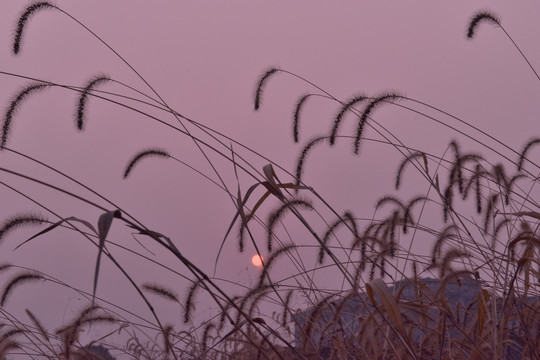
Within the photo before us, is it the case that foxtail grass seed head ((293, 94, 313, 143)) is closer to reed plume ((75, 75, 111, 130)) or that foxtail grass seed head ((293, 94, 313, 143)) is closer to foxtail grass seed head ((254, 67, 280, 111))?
foxtail grass seed head ((254, 67, 280, 111))

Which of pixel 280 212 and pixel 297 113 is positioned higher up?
pixel 297 113

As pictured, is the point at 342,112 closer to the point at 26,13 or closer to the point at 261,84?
the point at 261,84

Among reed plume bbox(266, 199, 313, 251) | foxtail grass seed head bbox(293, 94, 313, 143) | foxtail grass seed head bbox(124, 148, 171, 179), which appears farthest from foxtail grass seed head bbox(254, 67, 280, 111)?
reed plume bbox(266, 199, 313, 251)

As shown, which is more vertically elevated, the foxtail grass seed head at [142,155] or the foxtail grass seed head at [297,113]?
the foxtail grass seed head at [297,113]

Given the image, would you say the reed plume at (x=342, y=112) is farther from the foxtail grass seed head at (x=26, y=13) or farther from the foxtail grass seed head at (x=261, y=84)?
the foxtail grass seed head at (x=26, y=13)

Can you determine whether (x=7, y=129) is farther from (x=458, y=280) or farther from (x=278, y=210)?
(x=458, y=280)

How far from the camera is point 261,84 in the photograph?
423 centimetres

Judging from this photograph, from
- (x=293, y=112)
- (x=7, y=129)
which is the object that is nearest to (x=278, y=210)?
(x=293, y=112)

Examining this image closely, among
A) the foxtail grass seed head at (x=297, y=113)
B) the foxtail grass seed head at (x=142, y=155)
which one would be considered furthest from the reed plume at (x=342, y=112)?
the foxtail grass seed head at (x=142, y=155)

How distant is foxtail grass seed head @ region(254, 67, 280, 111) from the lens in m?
4.14

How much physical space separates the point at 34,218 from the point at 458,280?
6.61ft

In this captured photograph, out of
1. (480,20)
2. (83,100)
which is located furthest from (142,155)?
(480,20)

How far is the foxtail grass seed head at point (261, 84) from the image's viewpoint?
4.14m

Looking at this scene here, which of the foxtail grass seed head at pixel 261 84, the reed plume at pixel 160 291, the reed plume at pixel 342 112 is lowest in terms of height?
the reed plume at pixel 160 291
